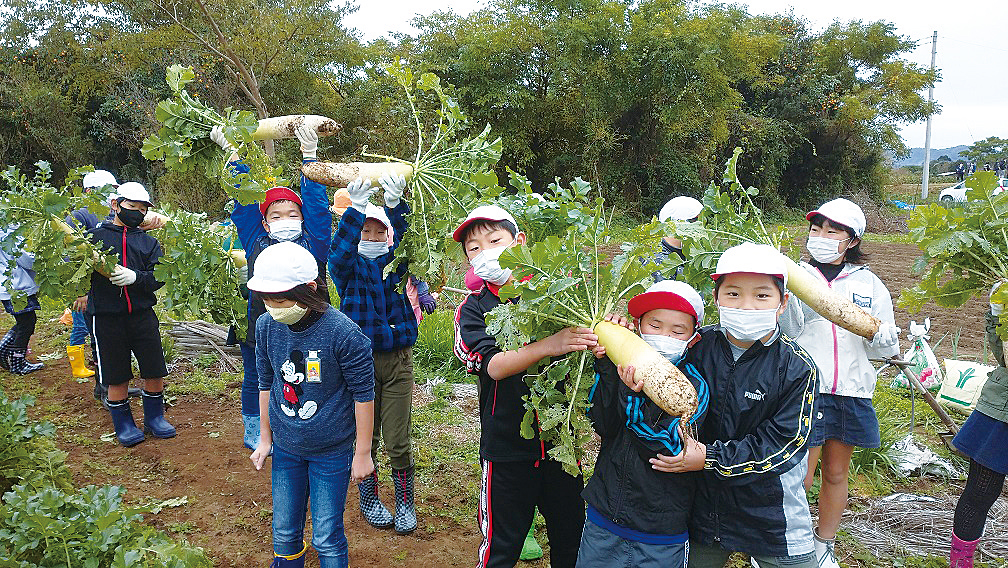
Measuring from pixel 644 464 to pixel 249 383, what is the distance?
3.29 meters

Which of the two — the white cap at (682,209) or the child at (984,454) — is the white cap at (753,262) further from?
the white cap at (682,209)

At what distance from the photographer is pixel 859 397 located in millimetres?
3447

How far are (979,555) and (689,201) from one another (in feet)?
9.01

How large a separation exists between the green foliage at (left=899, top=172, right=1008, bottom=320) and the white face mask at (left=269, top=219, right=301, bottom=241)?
3.33 meters

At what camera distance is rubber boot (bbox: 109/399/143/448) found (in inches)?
202

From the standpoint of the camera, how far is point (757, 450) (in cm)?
233

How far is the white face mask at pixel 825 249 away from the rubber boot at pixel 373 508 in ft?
9.33

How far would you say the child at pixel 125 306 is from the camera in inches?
192

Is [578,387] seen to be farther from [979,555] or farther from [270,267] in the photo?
[979,555]

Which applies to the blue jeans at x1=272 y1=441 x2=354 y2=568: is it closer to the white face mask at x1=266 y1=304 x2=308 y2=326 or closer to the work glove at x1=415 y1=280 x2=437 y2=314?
the white face mask at x1=266 y1=304 x2=308 y2=326

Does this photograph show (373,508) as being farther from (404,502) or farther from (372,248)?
(372,248)

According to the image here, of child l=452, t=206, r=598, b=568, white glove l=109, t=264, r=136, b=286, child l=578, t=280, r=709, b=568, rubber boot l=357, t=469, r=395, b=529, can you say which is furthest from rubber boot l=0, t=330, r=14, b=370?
child l=578, t=280, r=709, b=568

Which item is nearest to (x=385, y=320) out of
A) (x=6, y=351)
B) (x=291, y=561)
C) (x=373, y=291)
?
(x=373, y=291)

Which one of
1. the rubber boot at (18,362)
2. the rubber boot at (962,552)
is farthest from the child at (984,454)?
the rubber boot at (18,362)
